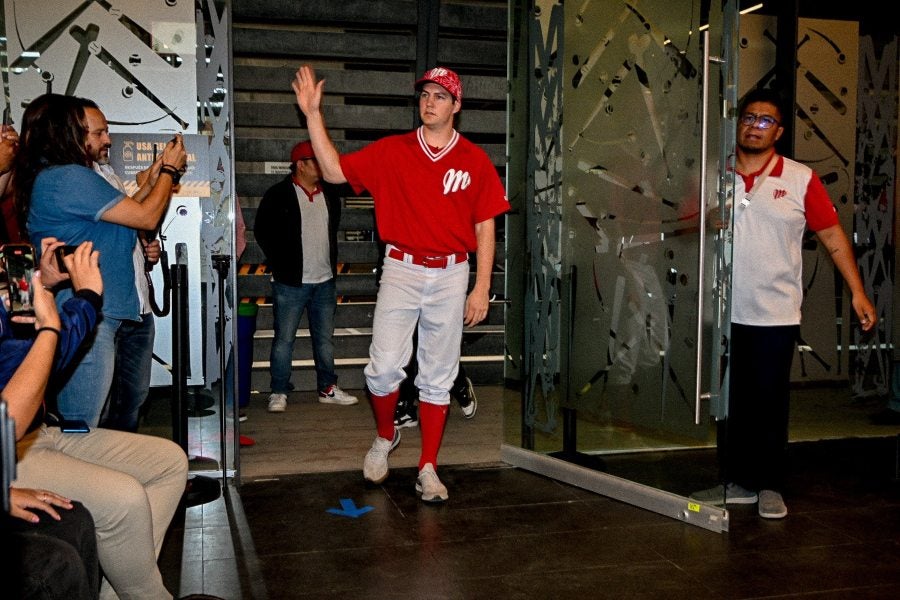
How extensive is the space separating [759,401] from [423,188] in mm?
1684

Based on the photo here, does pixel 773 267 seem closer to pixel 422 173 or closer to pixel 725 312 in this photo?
pixel 725 312

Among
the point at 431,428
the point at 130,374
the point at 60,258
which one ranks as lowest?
the point at 431,428

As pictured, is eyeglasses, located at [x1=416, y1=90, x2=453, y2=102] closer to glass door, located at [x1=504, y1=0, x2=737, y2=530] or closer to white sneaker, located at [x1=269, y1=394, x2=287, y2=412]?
glass door, located at [x1=504, y1=0, x2=737, y2=530]

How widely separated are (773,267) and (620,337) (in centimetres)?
72

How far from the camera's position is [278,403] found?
6195 millimetres

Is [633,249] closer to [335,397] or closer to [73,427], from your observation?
[73,427]

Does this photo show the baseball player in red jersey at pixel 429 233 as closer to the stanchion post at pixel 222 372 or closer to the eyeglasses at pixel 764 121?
the stanchion post at pixel 222 372

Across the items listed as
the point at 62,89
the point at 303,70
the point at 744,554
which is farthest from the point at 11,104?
the point at 744,554

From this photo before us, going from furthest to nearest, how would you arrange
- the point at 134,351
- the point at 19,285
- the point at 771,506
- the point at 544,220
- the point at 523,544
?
1. the point at 544,220
2. the point at 771,506
3. the point at 134,351
4. the point at 523,544
5. the point at 19,285

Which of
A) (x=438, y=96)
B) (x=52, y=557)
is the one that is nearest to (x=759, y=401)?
(x=438, y=96)

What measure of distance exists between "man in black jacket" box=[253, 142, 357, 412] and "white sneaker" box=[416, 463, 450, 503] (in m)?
2.19

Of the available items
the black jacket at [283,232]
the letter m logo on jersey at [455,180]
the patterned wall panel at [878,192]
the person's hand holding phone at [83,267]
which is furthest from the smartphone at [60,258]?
the patterned wall panel at [878,192]

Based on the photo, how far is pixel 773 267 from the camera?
3.93 m

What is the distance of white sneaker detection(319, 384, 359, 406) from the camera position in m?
6.40
